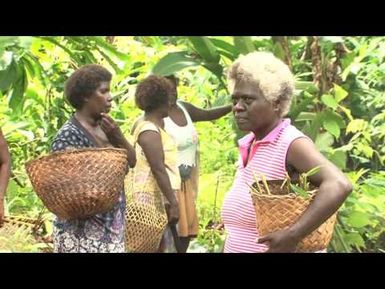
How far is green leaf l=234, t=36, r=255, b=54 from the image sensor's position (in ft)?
11.4

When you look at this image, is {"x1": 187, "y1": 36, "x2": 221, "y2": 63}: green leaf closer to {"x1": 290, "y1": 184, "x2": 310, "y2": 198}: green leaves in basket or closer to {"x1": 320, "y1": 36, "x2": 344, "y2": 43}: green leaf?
{"x1": 320, "y1": 36, "x2": 344, "y2": 43}: green leaf

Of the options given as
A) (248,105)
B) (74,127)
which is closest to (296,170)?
(248,105)

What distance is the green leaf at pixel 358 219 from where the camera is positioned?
3648mm

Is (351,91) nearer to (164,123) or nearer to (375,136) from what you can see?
(375,136)

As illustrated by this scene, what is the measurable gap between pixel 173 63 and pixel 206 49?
0.16 m

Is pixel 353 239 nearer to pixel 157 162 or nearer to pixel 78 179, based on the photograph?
pixel 157 162

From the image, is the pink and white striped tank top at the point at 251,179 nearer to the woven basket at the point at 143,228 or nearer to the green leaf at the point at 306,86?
the woven basket at the point at 143,228

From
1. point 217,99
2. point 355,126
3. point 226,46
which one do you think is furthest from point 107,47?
point 355,126

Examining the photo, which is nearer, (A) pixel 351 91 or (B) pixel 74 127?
(B) pixel 74 127

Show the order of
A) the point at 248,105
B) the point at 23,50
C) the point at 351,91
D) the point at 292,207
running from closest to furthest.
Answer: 1. the point at 292,207
2. the point at 248,105
3. the point at 23,50
4. the point at 351,91

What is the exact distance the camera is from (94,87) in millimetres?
2941

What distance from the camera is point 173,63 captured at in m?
3.51

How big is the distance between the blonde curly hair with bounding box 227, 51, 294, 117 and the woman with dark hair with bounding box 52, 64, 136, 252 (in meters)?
0.69
